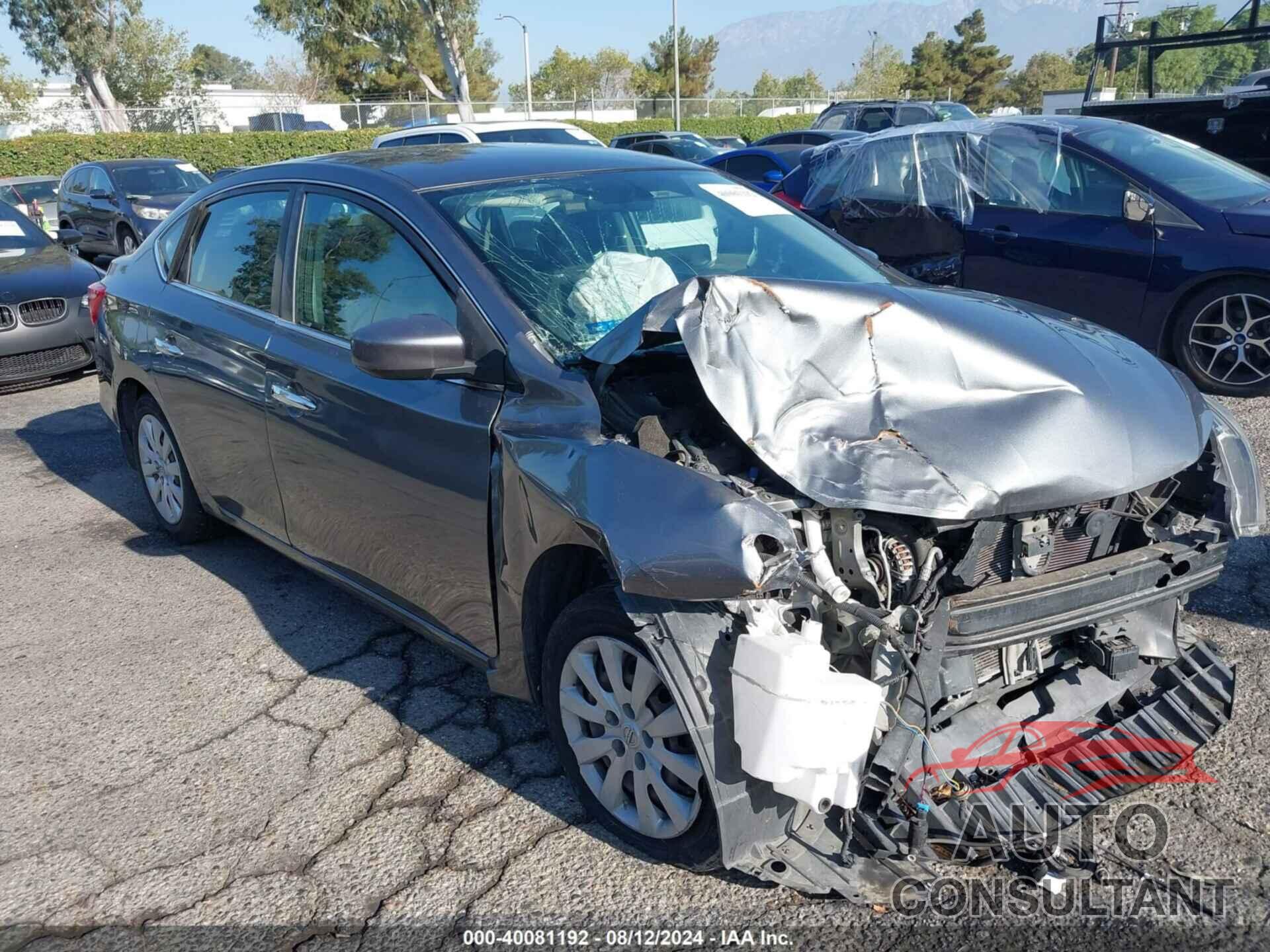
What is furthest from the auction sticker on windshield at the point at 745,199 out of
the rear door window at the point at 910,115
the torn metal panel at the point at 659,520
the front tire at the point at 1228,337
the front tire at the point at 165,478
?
the rear door window at the point at 910,115

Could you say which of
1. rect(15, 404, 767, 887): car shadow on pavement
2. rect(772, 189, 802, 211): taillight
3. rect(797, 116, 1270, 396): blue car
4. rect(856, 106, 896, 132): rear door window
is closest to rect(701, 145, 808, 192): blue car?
rect(772, 189, 802, 211): taillight

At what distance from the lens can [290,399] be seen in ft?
12.4

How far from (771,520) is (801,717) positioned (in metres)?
0.43

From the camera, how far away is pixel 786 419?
2600 mm

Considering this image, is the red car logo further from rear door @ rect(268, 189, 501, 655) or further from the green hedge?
the green hedge

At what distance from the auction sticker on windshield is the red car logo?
214 cm

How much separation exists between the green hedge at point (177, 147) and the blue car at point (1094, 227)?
79.5 ft

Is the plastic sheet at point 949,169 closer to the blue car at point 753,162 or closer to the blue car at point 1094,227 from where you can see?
the blue car at point 1094,227

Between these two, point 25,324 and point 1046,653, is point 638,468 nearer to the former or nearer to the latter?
point 1046,653

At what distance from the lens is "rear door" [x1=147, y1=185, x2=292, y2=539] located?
403 centimetres

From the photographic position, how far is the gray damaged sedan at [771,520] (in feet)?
7.95

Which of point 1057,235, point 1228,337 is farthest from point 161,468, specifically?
point 1228,337

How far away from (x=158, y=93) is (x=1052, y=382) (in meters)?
54.4

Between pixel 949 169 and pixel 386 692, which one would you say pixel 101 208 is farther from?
pixel 386 692
